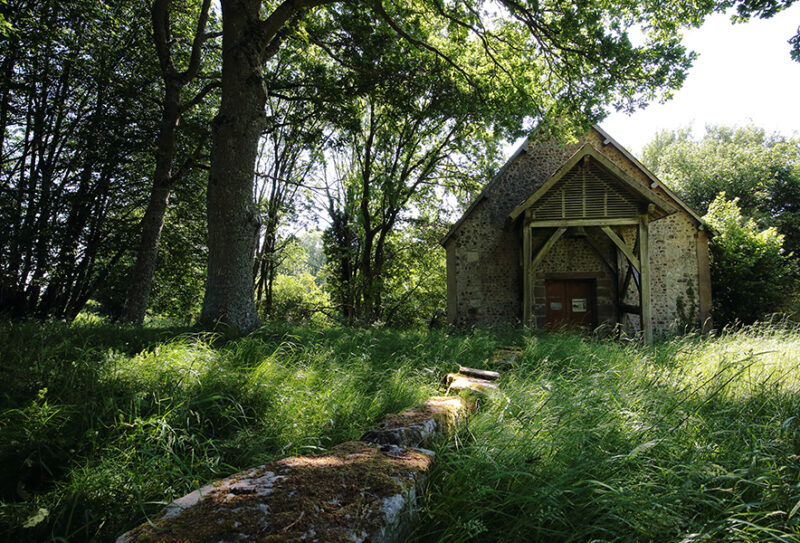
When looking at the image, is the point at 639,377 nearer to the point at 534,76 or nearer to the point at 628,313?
the point at 534,76

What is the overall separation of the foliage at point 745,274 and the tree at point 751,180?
36.9 feet

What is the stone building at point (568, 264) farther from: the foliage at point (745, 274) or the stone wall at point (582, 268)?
the foliage at point (745, 274)

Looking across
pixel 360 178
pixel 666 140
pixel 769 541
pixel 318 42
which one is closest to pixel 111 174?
pixel 318 42

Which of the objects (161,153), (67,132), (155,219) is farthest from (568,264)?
(67,132)

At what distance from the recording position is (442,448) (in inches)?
86.4

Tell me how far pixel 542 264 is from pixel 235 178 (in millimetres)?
9897

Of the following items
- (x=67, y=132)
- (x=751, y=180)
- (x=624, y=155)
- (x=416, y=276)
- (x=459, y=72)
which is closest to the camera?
(x=459, y=72)

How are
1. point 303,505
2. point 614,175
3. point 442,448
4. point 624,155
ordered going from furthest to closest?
point 624,155
point 614,175
point 442,448
point 303,505

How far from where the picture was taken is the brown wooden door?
12227 millimetres

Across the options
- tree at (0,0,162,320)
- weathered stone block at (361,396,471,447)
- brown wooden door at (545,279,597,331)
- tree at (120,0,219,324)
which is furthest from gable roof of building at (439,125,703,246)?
weathered stone block at (361,396,471,447)

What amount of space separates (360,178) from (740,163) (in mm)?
24088

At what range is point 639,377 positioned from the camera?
12.1ft

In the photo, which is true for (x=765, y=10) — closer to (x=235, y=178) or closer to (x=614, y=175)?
(x=614, y=175)

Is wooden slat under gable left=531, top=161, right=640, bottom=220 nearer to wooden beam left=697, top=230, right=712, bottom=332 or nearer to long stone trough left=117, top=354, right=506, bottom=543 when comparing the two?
wooden beam left=697, top=230, right=712, bottom=332
